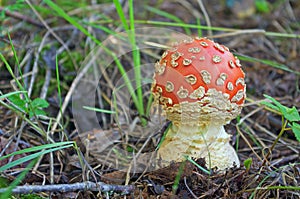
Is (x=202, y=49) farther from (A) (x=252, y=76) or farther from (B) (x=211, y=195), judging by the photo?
(A) (x=252, y=76)

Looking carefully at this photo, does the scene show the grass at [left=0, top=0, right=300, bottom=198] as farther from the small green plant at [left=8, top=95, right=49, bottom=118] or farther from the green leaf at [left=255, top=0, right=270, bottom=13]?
the green leaf at [left=255, top=0, right=270, bottom=13]

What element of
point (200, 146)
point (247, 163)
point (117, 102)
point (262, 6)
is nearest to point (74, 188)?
point (200, 146)

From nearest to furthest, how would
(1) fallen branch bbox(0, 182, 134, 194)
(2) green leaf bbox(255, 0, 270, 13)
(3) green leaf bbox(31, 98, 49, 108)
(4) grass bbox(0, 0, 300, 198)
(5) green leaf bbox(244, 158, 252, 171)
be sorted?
(1) fallen branch bbox(0, 182, 134, 194) < (5) green leaf bbox(244, 158, 252, 171) < (4) grass bbox(0, 0, 300, 198) < (3) green leaf bbox(31, 98, 49, 108) < (2) green leaf bbox(255, 0, 270, 13)

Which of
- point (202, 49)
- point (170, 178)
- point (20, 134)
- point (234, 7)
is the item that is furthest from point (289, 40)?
point (20, 134)

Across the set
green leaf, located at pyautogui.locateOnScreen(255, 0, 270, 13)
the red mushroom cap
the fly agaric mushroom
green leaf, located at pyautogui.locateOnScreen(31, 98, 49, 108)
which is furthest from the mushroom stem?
green leaf, located at pyautogui.locateOnScreen(255, 0, 270, 13)

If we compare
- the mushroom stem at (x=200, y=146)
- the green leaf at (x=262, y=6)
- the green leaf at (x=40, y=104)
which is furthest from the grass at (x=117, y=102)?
the green leaf at (x=262, y=6)

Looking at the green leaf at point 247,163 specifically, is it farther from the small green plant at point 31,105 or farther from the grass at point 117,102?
the small green plant at point 31,105

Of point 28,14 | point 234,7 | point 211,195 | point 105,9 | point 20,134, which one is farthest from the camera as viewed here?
point 234,7
